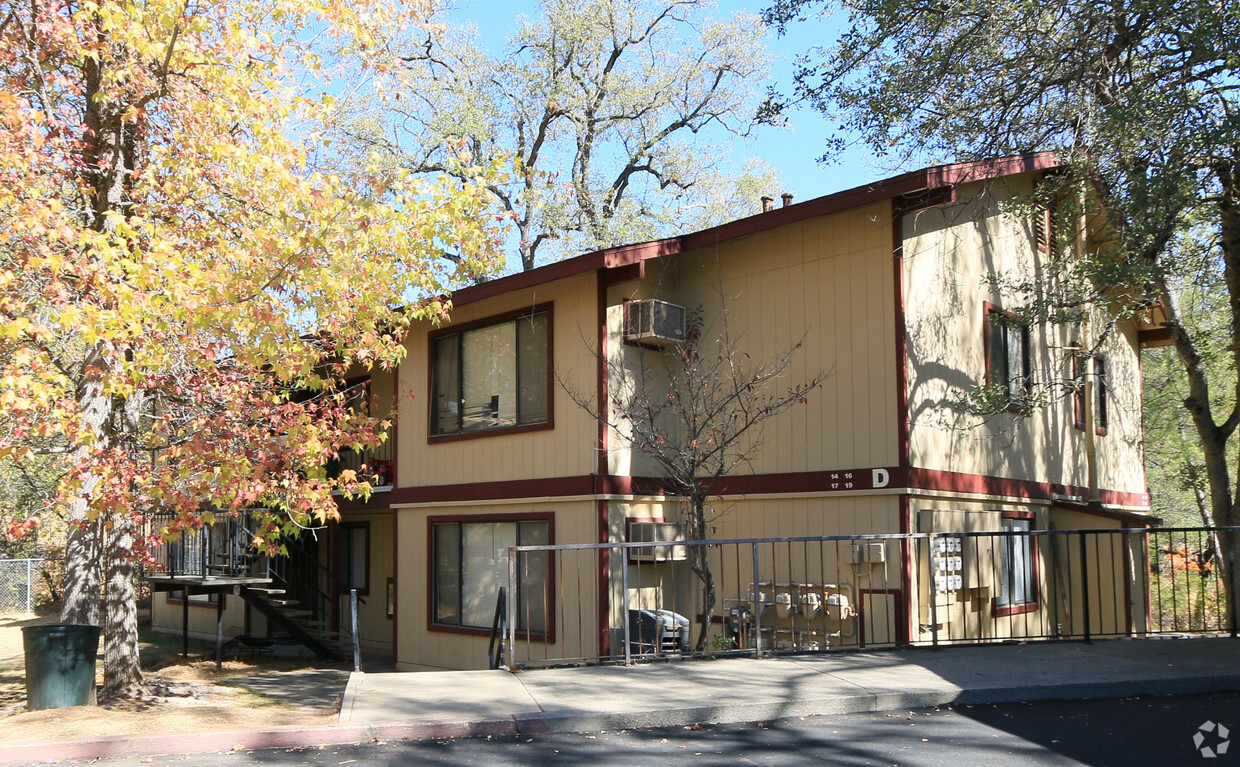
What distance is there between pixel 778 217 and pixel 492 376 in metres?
4.87

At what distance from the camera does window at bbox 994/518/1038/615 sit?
523 inches

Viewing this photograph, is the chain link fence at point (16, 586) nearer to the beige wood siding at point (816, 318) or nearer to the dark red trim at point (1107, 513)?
the beige wood siding at point (816, 318)

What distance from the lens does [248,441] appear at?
34.3 feet

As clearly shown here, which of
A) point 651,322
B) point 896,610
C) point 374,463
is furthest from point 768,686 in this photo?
point 374,463

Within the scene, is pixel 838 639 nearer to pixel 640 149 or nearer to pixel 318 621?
pixel 318 621

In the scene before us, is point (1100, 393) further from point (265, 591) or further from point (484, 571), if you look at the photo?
point (265, 591)

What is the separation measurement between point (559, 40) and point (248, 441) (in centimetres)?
2237

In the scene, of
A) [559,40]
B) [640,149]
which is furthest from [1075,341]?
[559,40]

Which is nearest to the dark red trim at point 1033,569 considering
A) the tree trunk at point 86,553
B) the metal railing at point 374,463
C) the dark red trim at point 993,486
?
the dark red trim at point 993,486

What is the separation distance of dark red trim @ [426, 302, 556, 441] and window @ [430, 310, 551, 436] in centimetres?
2

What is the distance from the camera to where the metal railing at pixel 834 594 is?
11.5m

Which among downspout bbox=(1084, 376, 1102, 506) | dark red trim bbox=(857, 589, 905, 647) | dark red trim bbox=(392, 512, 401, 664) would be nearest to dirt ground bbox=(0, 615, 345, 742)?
dark red trim bbox=(392, 512, 401, 664)

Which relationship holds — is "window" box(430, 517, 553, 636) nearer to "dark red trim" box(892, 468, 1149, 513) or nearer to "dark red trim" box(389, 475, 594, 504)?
"dark red trim" box(389, 475, 594, 504)

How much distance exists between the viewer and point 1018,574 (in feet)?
45.5
